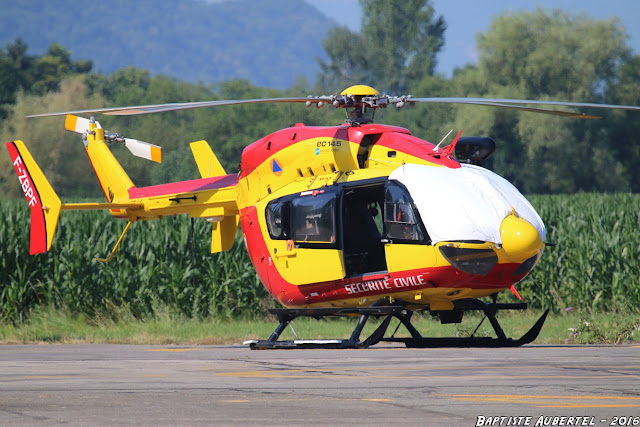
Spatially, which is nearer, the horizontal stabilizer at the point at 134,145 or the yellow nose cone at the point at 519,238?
the yellow nose cone at the point at 519,238

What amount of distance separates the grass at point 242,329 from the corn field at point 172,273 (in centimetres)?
39

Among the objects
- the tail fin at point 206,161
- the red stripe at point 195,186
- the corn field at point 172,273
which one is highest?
the tail fin at point 206,161

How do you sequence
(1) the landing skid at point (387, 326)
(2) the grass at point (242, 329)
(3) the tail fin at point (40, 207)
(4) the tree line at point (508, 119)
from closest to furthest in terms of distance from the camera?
1. (1) the landing skid at point (387, 326)
2. (3) the tail fin at point (40, 207)
3. (2) the grass at point (242, 329)
4. (4) the tree line at point (508, 119)

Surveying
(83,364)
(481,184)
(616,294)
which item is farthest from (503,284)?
(616,294)

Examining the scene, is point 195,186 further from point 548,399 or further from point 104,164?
point 548,399

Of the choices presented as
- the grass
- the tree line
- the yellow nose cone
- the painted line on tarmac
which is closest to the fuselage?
the yellow nose cone

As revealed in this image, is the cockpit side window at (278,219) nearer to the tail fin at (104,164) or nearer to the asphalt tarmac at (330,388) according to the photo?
the asphalt tarmac at (330,388)

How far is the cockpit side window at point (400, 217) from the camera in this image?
39.6 ft

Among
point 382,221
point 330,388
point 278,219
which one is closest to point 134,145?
point 278,219

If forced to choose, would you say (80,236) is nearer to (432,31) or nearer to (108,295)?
(108,295)

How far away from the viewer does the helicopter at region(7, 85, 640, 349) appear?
38.4 feet

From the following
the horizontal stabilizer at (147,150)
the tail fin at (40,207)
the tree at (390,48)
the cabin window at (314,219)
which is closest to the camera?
the cabin window at (314,219)

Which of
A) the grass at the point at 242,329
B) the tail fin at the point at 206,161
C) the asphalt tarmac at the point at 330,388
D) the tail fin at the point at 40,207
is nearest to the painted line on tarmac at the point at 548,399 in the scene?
the asphalt tarmac at the point at 330,388

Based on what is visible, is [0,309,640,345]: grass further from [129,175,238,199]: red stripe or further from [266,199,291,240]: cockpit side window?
[266,199,291,240]: cockpit side window
